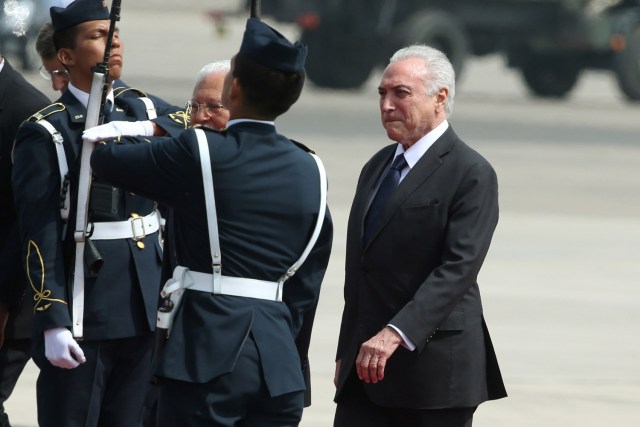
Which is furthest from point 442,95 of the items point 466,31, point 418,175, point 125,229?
point 466,31

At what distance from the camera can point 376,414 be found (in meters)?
4.58

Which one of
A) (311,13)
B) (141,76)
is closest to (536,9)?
(311,13)

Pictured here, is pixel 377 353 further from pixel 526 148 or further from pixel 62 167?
pixel 526 148

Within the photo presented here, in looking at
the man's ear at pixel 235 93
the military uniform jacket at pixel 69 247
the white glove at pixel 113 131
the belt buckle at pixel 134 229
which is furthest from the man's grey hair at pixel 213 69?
the man's ear at pixel 235 93

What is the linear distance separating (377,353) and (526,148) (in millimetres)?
14202

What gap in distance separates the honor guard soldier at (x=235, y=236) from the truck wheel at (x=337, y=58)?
20.3 m

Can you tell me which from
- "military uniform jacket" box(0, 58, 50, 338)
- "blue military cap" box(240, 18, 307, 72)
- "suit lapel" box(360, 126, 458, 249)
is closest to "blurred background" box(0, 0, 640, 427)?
"military uniform jacket" box(0, 58, 50, 338)

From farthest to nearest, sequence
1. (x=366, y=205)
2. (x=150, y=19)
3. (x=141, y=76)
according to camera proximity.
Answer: (x=150, y=19) < (x=141, y=76) < (x=366, y=205)

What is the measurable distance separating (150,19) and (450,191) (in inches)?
1699

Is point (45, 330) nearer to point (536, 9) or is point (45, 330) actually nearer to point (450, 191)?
point (450, 191)

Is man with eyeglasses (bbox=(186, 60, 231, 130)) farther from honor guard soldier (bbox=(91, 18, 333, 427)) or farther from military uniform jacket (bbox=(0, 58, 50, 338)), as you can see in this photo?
honor guard soldier (bbox=(91, 18, 333, 427))

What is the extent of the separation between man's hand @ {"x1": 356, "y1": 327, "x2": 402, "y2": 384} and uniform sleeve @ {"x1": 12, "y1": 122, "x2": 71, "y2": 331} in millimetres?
834

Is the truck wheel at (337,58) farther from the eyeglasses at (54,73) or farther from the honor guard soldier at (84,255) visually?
the honor guard soldier at (84,255)

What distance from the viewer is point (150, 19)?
46844mm
